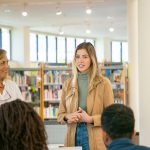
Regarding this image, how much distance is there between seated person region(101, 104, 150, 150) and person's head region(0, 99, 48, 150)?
20.7 inches

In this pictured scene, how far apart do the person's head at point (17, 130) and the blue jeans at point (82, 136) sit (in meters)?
1.27

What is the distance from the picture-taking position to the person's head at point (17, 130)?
48.2 inches

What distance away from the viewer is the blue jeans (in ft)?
8.20

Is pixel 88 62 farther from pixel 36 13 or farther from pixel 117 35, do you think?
pixel 117 35

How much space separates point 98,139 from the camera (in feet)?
8.16

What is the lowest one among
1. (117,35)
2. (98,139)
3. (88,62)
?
(98,139)

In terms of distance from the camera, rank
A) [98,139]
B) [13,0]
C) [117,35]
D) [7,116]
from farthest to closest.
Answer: [117,35]
[13,0]
[98,139]
[7,116]

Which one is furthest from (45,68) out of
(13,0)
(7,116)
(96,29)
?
(96,29)

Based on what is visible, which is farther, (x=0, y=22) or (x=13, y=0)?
(x=0, y=22)

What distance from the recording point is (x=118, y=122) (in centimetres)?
170

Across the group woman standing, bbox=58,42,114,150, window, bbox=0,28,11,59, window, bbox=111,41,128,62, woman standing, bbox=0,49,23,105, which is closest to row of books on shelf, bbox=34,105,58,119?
woman standing, bbox=0,49,23,105

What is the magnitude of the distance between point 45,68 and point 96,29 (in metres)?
8.69

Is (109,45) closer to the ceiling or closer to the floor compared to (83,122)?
closer to the ceiling

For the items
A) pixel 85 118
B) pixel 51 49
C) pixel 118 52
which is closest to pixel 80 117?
pixel 85 118
